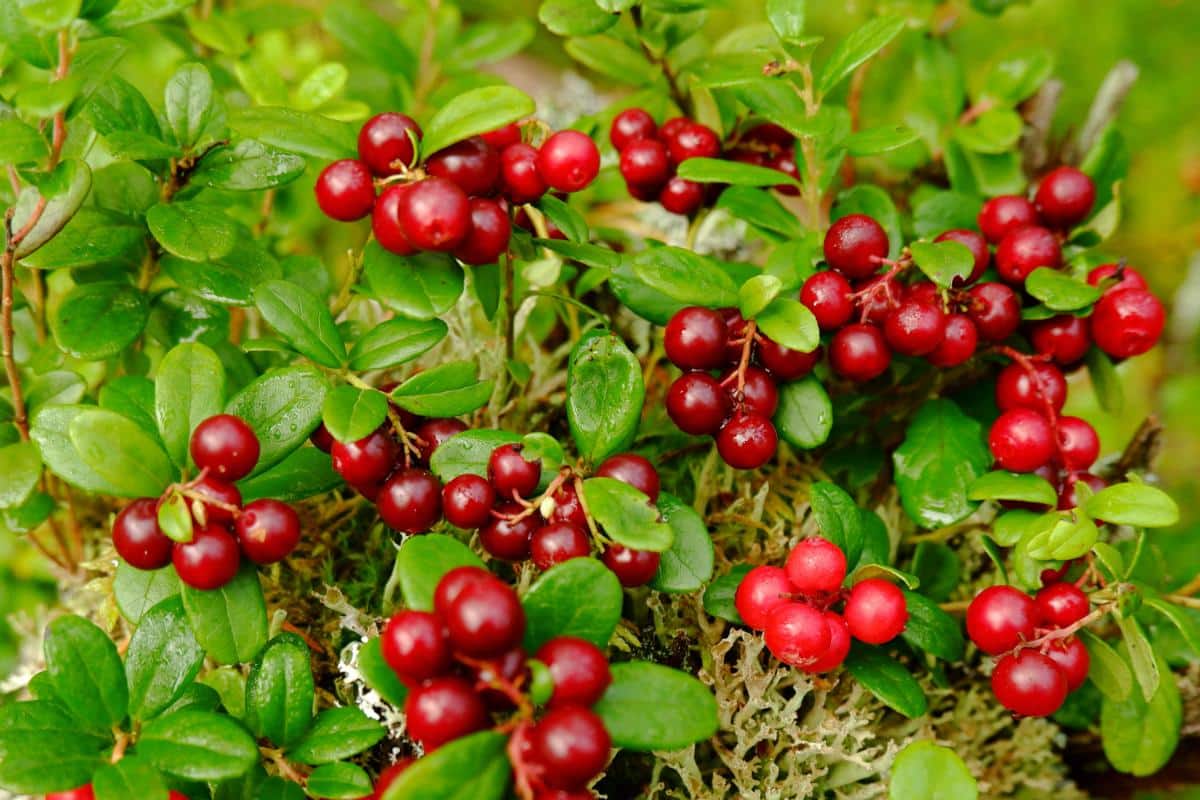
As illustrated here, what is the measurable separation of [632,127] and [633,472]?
603 mm

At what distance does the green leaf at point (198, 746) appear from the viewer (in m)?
0.95

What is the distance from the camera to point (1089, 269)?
1447mm

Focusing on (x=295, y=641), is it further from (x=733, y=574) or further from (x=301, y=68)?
(x=301, y=68)

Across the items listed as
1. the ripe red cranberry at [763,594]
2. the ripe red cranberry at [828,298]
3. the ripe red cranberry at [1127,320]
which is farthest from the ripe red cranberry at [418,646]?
the ripe red cranberry at [1127,320]

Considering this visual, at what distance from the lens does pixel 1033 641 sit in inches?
45.5

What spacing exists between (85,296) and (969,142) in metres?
1.39

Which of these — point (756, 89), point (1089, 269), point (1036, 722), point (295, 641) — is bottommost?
point (1036, 722)

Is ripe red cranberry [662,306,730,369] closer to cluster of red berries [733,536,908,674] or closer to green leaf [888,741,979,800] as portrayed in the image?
cluster of red berries [733,536,908,674]

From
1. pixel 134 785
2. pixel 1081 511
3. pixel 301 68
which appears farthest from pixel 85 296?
pixel 1081 511

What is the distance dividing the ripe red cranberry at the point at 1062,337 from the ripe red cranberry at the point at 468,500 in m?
0.82

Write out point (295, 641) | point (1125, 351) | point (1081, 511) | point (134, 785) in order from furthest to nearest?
point (1125, 351)
point (1081, 511)
point (295, 641)
point (134, 785)

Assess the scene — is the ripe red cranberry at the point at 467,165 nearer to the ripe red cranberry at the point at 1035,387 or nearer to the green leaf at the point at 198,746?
the green leaf at the point at 198,746

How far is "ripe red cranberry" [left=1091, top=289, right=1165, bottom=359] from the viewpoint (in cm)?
133

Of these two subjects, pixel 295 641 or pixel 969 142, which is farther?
pixel 969 142
